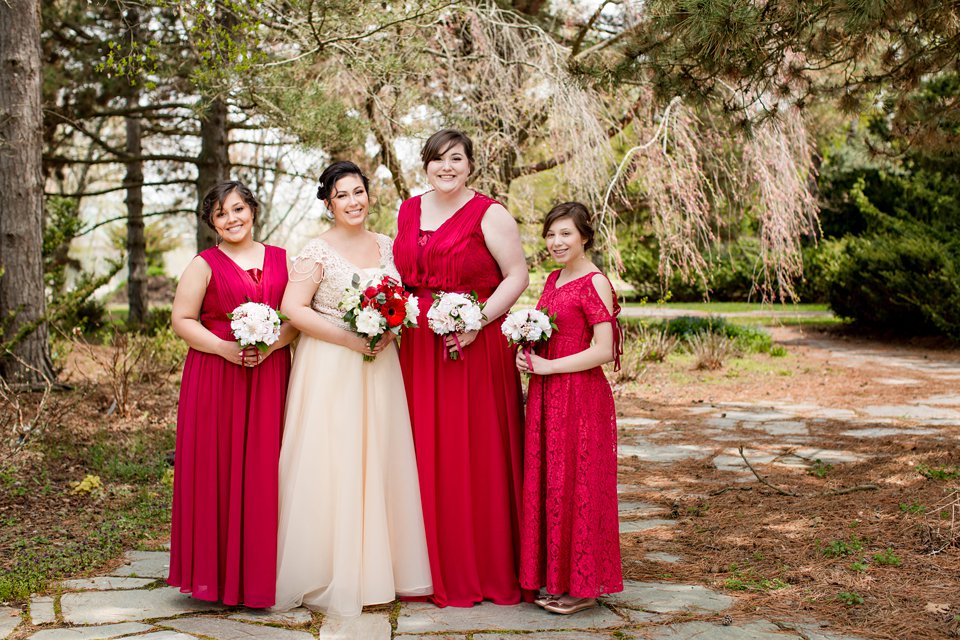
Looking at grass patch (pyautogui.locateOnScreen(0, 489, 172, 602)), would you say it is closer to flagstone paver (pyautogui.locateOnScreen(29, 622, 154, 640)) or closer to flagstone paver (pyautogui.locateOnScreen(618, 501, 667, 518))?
flagstone paver (pyautogui.locateOnScreen(29, 622, 154, 640))

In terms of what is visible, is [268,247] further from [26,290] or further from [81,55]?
[81,55]

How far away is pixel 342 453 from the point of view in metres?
3.70

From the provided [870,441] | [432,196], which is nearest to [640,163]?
[870,441]

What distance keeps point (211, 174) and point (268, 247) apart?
297 inches

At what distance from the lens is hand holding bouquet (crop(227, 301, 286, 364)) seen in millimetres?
3523

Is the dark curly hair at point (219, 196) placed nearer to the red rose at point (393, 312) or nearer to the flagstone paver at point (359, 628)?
the red rose at point (393, 312)

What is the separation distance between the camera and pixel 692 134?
29.0 feet

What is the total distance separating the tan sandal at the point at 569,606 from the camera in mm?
3533

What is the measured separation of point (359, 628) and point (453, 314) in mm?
1305

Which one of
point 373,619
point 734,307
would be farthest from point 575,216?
point 734,307

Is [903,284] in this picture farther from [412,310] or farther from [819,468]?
[412,310]

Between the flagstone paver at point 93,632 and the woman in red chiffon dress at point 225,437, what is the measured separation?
307mm

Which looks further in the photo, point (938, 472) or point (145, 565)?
point (938, 472)

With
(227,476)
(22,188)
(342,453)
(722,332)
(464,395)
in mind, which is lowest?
(227,476)
